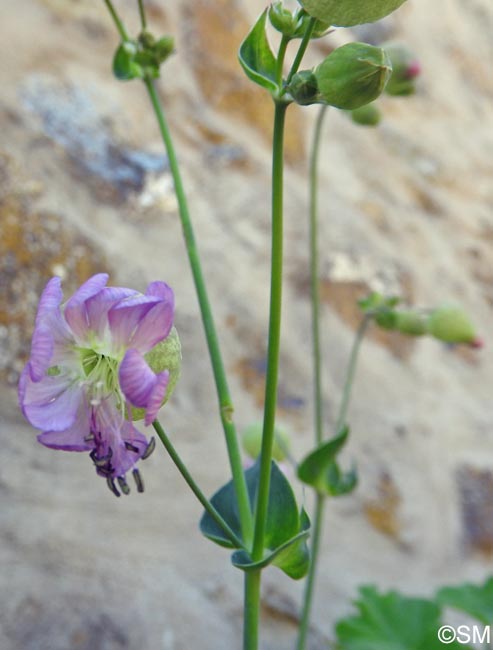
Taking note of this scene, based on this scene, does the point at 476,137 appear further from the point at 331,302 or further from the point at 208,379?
the point at 208,379

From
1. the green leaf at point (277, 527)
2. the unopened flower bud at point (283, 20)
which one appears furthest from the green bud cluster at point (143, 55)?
the green leaf at point (277, 527)

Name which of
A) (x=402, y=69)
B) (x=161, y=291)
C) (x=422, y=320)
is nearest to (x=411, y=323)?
(x=422, y=320)

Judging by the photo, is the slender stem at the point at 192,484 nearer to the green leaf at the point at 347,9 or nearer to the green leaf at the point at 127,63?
the green leaf at the point at 347,9

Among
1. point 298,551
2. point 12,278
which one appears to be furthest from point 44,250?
point 298,551

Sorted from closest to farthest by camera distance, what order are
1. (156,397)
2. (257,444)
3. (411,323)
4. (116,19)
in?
(156,397) → (116,19) → (257,444) → (411,323)

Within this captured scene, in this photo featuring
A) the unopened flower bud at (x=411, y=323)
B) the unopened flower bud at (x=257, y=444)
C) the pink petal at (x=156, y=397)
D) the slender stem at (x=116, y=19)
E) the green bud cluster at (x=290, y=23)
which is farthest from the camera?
the unopened flower bud at (x=411, y=323)

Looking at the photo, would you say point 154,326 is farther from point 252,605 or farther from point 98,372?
point 252,605

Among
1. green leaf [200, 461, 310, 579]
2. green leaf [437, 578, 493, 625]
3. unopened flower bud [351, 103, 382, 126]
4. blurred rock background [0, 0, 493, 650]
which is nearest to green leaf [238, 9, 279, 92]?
green leaf [200, 461, 310, 579]
